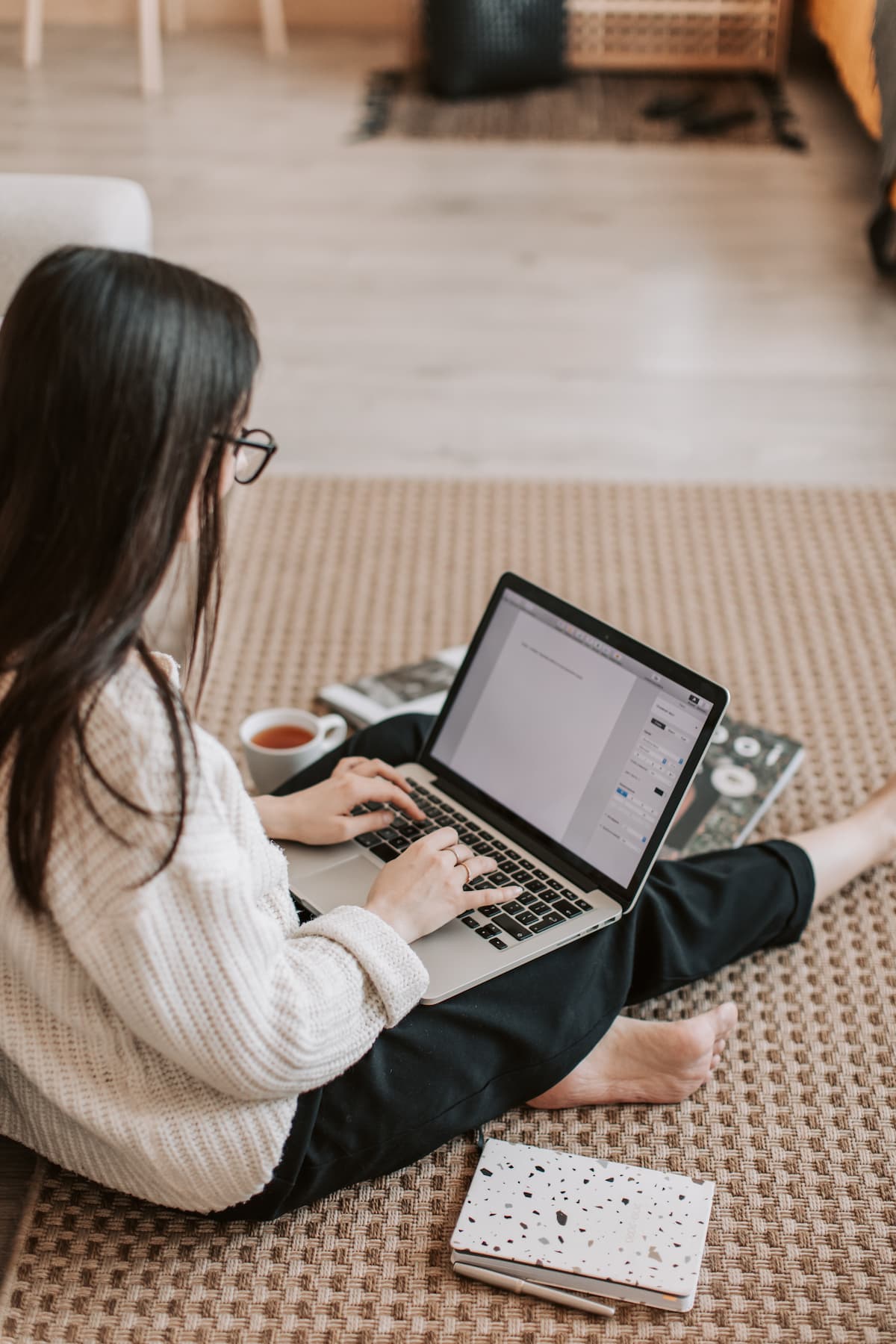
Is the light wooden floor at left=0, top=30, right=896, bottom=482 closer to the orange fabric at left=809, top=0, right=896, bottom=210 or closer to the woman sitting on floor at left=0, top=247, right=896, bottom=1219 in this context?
the orange fabric at left=809, top=0, right=896, bottom=210

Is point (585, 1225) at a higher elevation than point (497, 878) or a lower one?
lower

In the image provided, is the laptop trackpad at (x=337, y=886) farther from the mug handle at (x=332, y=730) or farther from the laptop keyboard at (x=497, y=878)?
the mug handle at (x=332, y=730)

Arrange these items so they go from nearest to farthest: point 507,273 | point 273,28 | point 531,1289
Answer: point 531,1289 → point 507,273 → point 273,28

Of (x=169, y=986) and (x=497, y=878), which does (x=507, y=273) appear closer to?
(x=497, y=878)

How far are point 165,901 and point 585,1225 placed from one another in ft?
1.48

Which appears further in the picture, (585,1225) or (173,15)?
(173,15)

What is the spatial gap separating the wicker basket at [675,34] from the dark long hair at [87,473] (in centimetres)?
351

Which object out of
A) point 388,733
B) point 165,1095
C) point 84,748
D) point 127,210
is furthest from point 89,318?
point 127,210

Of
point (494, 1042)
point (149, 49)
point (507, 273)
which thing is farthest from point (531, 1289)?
point (149, 49)

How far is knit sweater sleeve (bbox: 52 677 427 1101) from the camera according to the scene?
0.81 m

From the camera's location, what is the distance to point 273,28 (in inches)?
159

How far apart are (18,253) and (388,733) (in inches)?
29.3

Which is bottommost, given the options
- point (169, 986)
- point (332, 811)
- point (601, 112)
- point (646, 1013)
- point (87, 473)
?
Answer: point (646, 1013)

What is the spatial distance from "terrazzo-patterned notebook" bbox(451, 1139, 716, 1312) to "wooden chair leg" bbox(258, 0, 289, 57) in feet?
12.1
